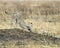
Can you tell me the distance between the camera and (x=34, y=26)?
95.9 feet

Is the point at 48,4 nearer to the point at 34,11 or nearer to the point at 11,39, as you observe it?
the point at 34,11

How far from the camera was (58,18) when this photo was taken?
35000 mm

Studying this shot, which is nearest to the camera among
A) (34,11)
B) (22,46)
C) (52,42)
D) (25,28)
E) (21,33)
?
(22,46)

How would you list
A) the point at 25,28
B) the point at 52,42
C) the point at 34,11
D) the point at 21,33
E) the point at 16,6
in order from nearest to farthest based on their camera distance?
the point at 52,42 < the point at 21,33 < the point at 25,28 < the point at 34,11 < the point at 16,6

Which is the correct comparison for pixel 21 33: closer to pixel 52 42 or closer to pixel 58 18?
pixel 52 42

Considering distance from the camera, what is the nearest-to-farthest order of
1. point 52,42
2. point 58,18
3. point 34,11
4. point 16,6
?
point 52,42 → point 58,18 → point 34,11 → point 16,6

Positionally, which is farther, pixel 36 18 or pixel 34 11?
pixel 34 11

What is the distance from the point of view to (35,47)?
2044 cm

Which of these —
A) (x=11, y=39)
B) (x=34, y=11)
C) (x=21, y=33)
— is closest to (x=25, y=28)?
(x=21, y=33)

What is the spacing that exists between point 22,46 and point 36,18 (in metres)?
15.1

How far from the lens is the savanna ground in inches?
840

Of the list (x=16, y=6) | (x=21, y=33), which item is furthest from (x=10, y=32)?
(x=16, y=6)

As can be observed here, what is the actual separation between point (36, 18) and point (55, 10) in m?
5.45

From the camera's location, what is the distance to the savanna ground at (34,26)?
21.3 m
